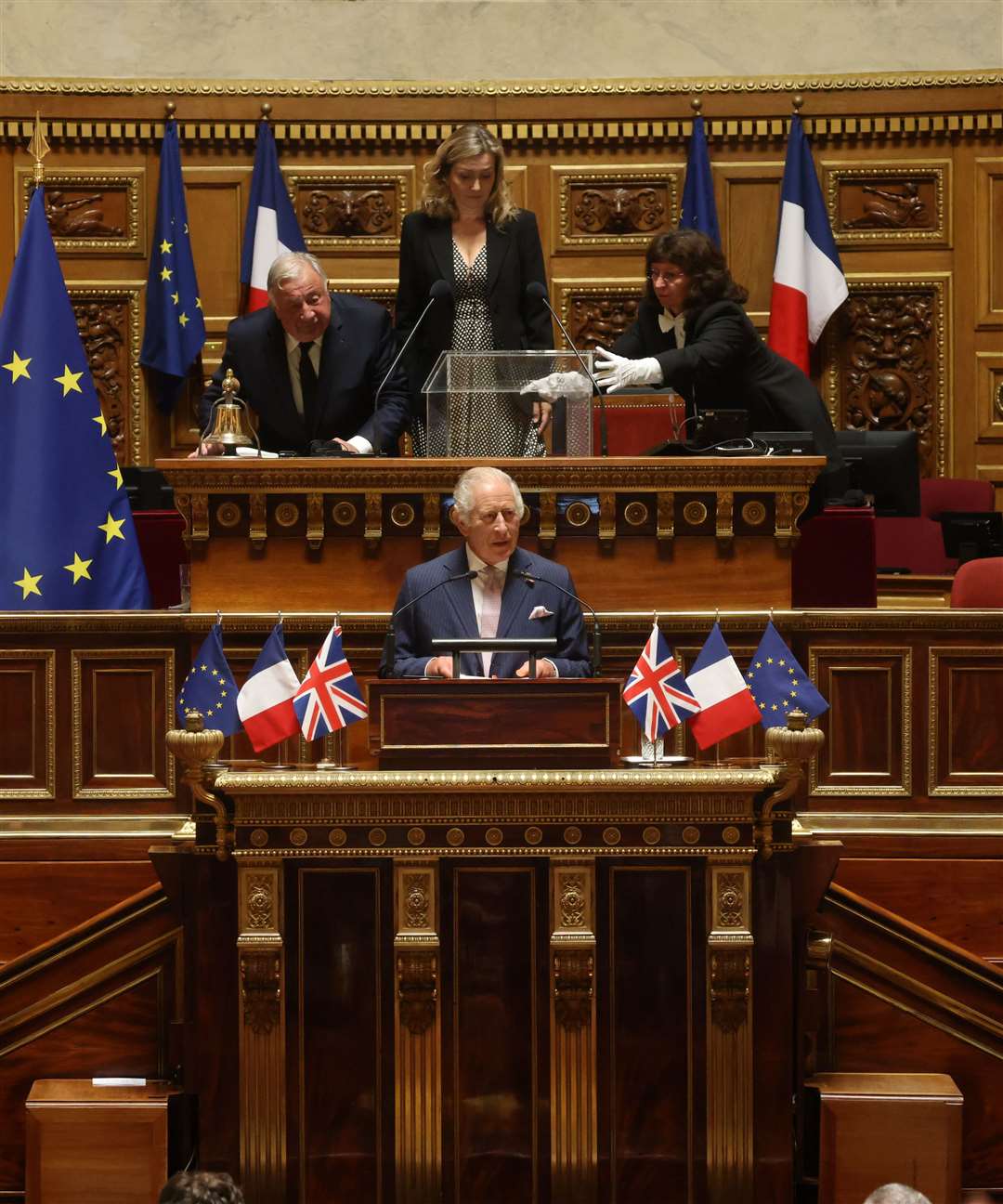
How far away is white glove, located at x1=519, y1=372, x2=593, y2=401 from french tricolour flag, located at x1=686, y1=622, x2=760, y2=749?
4.11 ft

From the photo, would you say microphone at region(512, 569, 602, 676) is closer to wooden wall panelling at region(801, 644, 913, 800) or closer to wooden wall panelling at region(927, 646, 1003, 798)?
wooden wall panelling at region(801, 644, 913, 800)

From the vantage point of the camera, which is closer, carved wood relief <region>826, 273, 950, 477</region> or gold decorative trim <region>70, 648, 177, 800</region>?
gold decorative trim <region>70, 648, 177, 800</region>

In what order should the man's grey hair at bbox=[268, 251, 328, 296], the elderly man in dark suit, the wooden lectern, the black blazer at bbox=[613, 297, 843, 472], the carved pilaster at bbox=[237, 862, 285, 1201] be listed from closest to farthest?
the carved pilaster at bbox=[237, 862, 285, 1201]
the wooden lectern
the man's grey hair at bbox=[268, 251, 328, 296]
the elderly man in dark suit
the black blazer at bbox=[613, 297, 843, 472]

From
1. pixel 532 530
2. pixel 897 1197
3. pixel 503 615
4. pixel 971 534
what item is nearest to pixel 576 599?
pixel 503 615

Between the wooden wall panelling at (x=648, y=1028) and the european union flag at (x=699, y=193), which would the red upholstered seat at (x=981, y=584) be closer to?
the wooden wall panelling at (x=648, y=1028)

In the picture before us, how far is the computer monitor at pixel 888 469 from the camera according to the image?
7.57 m

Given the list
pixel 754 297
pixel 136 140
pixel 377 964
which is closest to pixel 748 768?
pixel 377 964

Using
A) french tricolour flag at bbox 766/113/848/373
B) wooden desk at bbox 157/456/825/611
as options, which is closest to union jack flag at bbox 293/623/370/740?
wooden desk at bbox 157/456/825/611

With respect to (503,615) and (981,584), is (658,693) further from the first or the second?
(981,584)

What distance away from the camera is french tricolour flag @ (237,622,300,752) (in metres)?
5.01

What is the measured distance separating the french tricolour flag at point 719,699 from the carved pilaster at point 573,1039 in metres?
0.78

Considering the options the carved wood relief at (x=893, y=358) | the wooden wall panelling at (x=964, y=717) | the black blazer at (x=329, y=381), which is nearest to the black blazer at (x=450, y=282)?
the black blazer at (x=329, y=381)

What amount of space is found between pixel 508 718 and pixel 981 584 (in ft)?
8.25

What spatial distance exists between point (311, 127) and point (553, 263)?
4.55 ft
